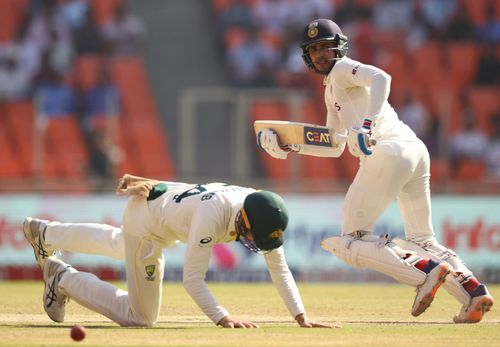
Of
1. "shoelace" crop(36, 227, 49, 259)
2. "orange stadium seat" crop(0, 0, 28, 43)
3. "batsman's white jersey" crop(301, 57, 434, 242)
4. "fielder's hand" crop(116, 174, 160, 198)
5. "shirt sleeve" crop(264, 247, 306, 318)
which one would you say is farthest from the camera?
"orange stadium seat" crop(0, 0, 28, 43)

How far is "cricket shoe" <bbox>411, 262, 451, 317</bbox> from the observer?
24.2 feet

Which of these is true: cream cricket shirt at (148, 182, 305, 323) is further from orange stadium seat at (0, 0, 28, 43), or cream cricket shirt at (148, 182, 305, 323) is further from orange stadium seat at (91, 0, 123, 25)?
orange stadium seat at (0, 0, 28, 43)

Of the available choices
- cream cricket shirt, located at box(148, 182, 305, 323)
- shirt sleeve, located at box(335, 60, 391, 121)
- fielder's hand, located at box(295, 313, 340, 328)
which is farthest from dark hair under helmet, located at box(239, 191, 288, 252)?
shirt sleeve, located at box(335, 60, 391, 121)

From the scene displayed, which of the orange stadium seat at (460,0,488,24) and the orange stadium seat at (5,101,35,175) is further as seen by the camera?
the orange stadium seat at (460,0,488,24)

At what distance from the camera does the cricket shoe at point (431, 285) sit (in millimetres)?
7379

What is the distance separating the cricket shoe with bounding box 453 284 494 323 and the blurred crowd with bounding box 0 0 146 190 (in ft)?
30.4

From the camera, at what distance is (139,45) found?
18.6 meters

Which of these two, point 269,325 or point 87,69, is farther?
point 87,69

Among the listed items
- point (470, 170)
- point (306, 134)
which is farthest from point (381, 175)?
point (470, 170)

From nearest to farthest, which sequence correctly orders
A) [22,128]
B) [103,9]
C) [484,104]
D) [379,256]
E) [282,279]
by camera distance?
1. [282,279]
2. [379,256]
3. [484,104]
4. [22,128]
5. [103,9]

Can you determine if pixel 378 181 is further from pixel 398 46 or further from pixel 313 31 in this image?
pixel 398 46

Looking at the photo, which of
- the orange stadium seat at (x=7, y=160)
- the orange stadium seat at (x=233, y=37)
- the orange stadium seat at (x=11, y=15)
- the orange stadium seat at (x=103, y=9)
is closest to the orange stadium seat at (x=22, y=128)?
the orange stadium seat at (x=7, y=160)

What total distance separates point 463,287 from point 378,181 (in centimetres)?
95

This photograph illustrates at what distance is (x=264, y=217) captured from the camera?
21.6 ft
